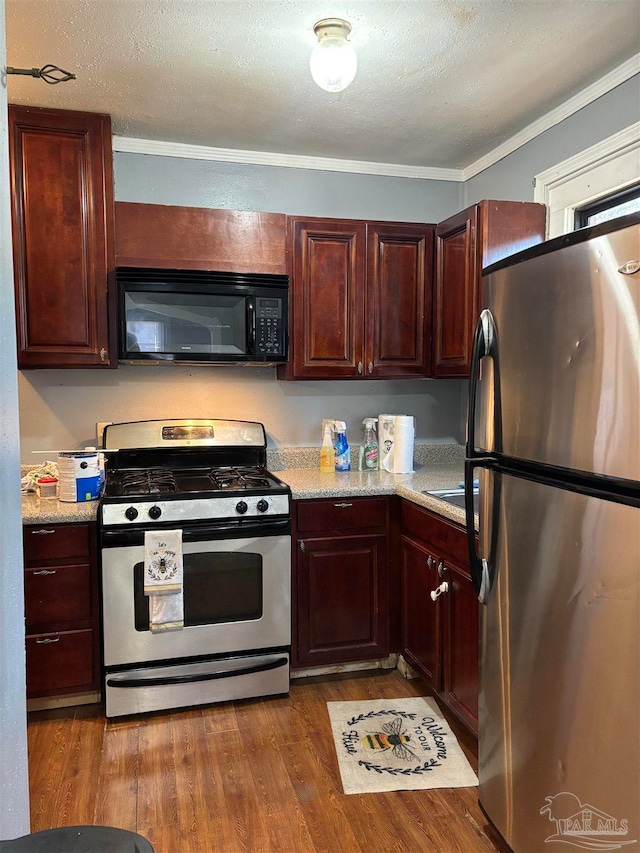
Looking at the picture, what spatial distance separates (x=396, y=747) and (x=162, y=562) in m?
1.13

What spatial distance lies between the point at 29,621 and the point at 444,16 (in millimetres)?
2595

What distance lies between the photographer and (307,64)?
219 cm

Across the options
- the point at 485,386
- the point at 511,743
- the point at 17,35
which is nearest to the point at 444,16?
the point at 485,386

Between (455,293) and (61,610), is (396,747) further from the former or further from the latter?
(455,293)

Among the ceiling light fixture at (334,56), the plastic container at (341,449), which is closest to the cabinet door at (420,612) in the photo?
the plastic container at (341,449)

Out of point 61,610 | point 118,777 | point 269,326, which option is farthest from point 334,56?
point 118,777

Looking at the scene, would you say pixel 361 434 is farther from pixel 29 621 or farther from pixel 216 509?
pixel 29 621

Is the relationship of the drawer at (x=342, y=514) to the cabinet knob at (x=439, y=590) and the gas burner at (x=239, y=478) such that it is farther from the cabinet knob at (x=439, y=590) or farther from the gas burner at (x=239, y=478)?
the cabinet knob at (x=439, y=590)

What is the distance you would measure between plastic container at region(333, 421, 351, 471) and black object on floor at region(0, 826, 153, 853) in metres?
2.50

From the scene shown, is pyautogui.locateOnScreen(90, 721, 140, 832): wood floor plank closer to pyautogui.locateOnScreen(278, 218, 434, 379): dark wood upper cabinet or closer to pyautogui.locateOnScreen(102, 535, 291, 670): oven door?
pyautogui.locateOnScreen(102, 535, 291, 670): oven door

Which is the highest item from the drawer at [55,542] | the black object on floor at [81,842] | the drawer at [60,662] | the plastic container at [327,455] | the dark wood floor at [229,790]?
the plastic container at [327,455]

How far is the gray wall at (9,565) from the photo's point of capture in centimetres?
109

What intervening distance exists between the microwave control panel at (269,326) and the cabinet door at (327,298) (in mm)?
105

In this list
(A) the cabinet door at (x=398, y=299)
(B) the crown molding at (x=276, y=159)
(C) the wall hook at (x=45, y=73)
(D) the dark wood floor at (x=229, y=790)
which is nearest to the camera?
(C) the wall hook at (x=45, y=73)
